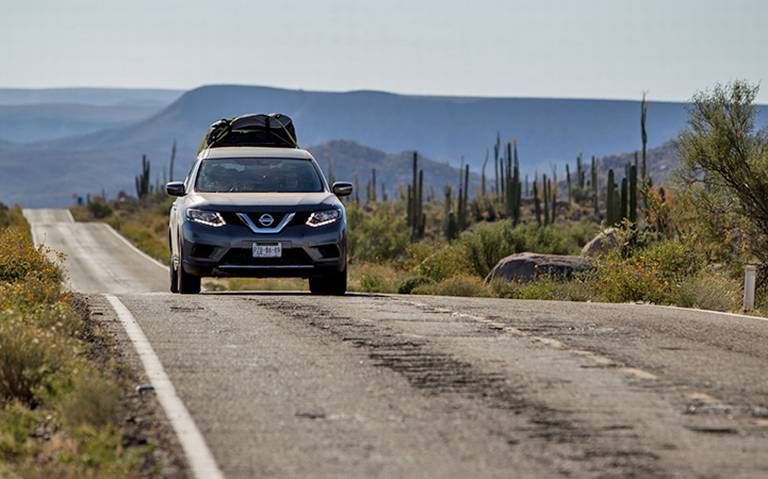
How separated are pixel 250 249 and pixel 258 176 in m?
1.68

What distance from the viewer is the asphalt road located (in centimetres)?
730

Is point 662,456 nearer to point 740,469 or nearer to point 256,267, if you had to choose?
point 740,469

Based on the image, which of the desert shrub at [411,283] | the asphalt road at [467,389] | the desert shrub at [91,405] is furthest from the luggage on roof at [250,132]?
the desert shrub at [91,405]

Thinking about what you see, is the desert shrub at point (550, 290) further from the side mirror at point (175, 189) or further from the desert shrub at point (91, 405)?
the desert shrub at point (91, 405)

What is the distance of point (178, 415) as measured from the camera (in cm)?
852

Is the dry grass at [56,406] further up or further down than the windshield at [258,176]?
further down

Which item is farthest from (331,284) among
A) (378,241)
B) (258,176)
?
(378,241)

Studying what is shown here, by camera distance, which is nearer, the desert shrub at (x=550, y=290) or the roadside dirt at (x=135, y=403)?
the roadside dirt at (x=135, y=403)

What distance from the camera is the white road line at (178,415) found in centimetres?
712

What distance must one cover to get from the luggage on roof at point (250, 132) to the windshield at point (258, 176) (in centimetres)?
321

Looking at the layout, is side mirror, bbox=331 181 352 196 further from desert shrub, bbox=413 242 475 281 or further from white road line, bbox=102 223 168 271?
white road line, bbox=102 223 168 271

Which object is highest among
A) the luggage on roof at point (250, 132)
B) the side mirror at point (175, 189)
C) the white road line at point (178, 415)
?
the luggage on roof at point (250, 132)

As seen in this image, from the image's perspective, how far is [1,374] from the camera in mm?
9781

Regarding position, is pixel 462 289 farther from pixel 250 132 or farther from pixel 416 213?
pixel 416 213
